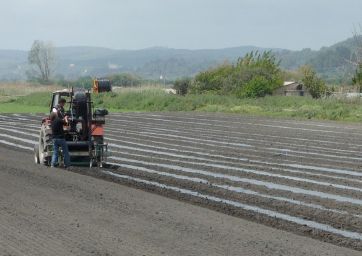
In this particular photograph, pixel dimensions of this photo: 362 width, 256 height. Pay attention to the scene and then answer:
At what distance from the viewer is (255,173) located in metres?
16.7

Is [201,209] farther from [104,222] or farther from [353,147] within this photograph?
[353,147]

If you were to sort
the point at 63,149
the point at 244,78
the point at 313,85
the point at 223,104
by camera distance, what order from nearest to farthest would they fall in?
the point at 63,149, the point at 223,104, the point at 244,78, the point at 313,85

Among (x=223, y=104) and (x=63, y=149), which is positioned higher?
(x=63, y=149)

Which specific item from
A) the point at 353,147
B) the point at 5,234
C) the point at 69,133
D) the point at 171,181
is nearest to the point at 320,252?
the point at 5,234

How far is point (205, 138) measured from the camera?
27.5 metres

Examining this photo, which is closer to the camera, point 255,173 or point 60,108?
point 255,173

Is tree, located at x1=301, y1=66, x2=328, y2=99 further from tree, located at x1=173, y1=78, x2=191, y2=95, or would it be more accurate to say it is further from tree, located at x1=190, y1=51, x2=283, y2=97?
tree, located at x1=173, y1=78, x2=191, y2=95

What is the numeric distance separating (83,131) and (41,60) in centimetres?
14669

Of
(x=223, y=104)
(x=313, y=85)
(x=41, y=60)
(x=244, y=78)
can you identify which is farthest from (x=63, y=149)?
(x=41, y=60)

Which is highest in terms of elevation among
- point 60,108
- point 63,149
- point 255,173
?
point 60,108

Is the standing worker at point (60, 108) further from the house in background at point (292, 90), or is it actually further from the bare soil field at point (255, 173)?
the house in background at point (292, 90)

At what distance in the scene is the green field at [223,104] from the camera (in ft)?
137

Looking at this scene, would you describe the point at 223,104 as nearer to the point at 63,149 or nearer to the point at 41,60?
the point at 63,149

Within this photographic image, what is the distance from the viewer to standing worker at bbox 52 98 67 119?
1673cm
